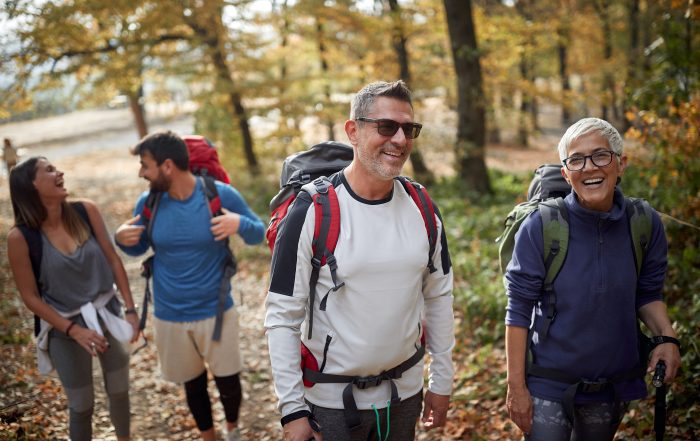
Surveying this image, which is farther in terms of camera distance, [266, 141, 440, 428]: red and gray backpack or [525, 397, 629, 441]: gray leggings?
[525, 397, 629, 441]: gray leggings

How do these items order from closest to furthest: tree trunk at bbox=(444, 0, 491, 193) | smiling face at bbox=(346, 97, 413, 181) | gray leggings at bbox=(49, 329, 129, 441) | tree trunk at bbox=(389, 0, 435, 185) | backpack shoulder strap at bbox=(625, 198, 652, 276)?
smiling face at bbox=(346, 97, 413, 181) < backpack shoulder strap at bbox=(625, 198, 652, 276) < gray leggings at bbox=(49, 329, 129, 441) < tree trunk at bbox=(444, 0, 491, 193) < tree trunk at bbox=(389, 0, 435, 185)

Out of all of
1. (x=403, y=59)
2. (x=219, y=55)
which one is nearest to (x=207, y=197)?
(x=403, y=59)

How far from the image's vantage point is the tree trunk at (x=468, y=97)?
34.4ft

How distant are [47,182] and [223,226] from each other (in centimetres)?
117

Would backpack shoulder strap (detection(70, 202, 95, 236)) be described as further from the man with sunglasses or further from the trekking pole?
the trekking pole

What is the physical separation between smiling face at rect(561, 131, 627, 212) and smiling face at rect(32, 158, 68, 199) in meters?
3.19

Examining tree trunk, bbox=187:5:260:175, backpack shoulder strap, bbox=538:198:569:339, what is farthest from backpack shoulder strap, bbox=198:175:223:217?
Answer: tree trunk, bbox=187:5:260:175

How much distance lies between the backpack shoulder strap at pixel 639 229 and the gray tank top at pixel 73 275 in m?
3.37

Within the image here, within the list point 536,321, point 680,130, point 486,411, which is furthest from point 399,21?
point 536,321

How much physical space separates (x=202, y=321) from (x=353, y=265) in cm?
206

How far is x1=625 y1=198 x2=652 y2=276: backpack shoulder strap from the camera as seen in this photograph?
261 centimetres

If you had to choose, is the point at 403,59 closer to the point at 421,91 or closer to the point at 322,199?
the point at 421,91

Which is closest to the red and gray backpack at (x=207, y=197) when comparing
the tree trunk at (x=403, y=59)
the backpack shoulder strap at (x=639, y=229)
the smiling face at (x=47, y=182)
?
the smiling face at (x=47, y=182)

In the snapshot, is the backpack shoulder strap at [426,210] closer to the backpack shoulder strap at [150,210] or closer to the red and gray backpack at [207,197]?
the red and gray backpack at [207,197]
